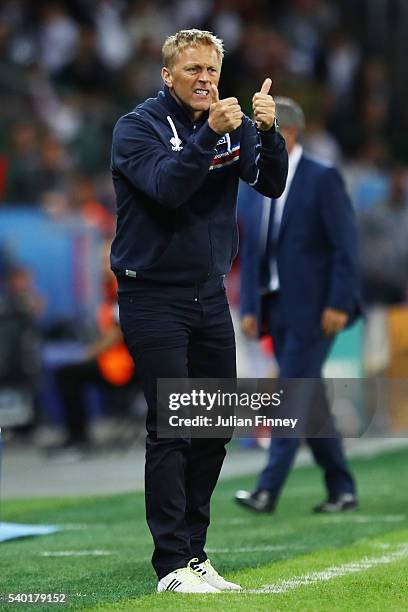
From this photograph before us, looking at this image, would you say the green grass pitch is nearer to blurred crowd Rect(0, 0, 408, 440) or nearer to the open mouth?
the open mouth

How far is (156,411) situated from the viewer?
18.7 ft

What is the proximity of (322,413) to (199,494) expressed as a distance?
2297mm

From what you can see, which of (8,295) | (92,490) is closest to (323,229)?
(92,490)

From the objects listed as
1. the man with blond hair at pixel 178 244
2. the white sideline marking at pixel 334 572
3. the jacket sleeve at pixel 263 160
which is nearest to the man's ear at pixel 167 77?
the man with blond hair at pixel 178 244

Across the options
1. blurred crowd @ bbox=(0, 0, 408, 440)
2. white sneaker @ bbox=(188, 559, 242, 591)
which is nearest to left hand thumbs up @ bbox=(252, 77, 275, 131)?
white sneaker @ bbox=(188, 559, 242, 591)

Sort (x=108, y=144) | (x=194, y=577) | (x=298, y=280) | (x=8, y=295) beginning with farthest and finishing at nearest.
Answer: (x=108, y=144) → (x=8, y=295) → (x=298, y=280) → (x=194, y=577)

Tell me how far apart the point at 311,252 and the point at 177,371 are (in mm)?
3135

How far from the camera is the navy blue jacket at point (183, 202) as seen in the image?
5.69m

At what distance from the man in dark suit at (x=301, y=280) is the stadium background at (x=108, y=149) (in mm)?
409

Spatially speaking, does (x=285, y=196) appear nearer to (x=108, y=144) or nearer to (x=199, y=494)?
(x=199, y=494)

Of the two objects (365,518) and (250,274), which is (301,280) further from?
(365,518)

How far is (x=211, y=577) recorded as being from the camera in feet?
18.9

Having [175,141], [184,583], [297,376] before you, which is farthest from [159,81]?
[184,583]

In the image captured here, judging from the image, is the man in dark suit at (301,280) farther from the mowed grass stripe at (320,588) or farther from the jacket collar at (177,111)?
the jacket collar at (177,111)
